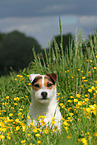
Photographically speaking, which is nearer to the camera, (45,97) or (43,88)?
(45,97)

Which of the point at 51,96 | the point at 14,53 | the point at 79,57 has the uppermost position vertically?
the point at 79,57

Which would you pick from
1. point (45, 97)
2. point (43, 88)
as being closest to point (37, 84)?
point (43, 88)

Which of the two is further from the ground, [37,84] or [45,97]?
[37,84]

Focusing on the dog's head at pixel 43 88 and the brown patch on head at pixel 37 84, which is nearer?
the dog's head at pixel 43 88

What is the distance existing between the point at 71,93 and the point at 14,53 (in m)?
16.8

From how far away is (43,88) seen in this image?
12.5 feet

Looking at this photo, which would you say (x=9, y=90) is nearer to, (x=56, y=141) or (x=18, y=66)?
A: (x=18, y=66)

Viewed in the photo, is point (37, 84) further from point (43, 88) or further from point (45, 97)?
point (45, 97)

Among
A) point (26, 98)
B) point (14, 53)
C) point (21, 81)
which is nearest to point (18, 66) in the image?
point (21, 81)

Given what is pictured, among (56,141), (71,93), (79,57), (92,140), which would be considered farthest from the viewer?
(79,57)

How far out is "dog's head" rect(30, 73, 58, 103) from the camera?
365 centimetres

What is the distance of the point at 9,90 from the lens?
583 cm

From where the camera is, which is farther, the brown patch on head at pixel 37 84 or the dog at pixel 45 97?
the brown patch on head at pixel 37 84

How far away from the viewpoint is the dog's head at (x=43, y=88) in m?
3.65
